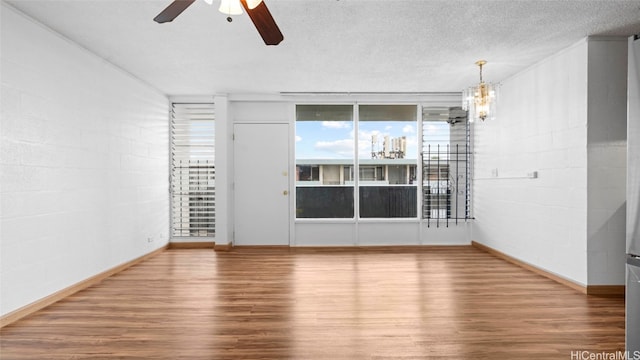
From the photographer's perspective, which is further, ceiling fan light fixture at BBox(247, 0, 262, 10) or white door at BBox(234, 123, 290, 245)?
white door at BBox(234, 123, 290, 245)

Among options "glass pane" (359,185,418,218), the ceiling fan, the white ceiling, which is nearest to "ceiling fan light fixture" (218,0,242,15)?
the ceiling fan

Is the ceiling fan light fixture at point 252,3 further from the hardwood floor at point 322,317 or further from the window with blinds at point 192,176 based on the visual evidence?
the window with blinds at point 192,176

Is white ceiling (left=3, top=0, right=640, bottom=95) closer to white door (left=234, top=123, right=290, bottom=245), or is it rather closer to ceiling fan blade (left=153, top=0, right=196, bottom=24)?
ceiling fan blade (left=153, top=0, right=196, bottom=24)

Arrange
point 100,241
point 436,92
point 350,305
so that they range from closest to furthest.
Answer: point 350,305 < point 100,241 < point 436,92

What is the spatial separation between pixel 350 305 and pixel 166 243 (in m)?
3.75

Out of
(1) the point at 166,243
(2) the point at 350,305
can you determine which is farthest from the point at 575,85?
(1) the point at 166,243

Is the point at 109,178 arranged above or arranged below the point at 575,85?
below

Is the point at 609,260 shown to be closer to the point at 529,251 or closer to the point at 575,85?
the point at 529,251

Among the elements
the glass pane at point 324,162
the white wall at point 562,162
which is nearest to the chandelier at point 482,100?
the white wall at point 562,162

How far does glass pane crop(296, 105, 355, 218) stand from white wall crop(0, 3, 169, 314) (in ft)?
7.65

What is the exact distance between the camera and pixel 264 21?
214cm

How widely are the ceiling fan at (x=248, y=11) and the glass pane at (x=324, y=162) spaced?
3.51 meters

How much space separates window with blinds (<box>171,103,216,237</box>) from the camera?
576 centimetres

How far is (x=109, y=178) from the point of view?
161 inches
